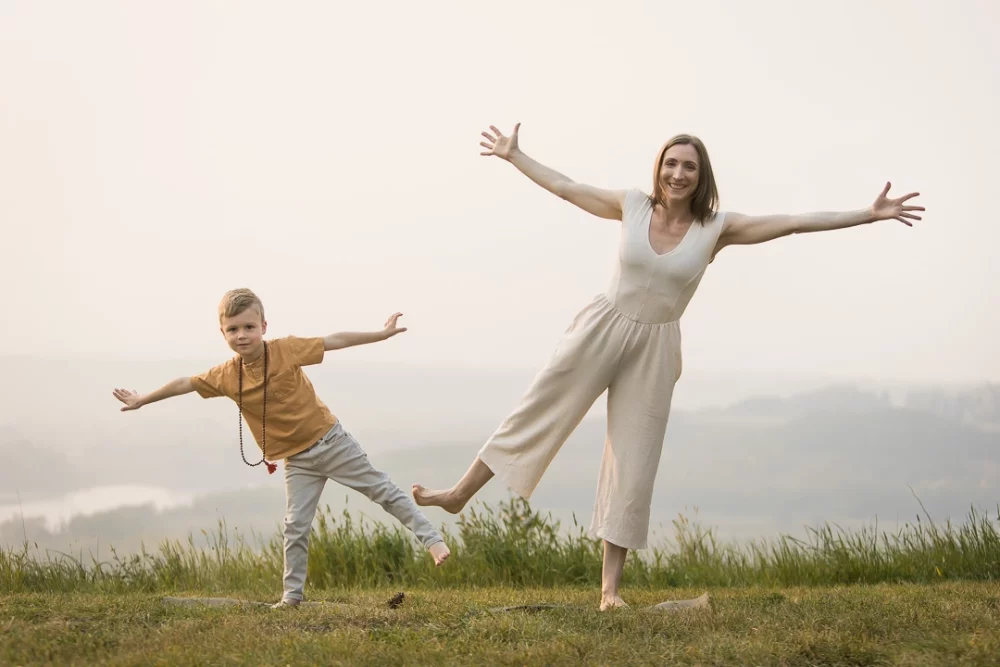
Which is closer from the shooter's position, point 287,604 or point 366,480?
point 287,604

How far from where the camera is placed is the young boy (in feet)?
20.9

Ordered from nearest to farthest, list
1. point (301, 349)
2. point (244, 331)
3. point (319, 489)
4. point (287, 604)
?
point (244, 331)
point (287, 604)
point (301, 349)
point (319, 489)

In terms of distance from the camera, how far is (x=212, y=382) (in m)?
6.48

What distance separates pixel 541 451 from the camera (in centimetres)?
635

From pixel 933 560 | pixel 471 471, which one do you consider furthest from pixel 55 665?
pixel 933 560

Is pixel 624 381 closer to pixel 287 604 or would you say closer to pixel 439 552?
pixel 439 552

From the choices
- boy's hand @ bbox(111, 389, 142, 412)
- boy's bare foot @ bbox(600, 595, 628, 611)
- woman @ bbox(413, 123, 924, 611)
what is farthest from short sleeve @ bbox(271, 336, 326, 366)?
boy's bare foot @ bbox(600, 595, 628, 611)

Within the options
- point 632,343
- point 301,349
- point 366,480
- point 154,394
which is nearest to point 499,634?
point 366,480

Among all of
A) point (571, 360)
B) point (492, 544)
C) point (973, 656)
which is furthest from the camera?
point (492, 544)

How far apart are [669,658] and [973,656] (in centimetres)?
132

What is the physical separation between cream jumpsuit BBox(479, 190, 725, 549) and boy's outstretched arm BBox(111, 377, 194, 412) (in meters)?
1.90

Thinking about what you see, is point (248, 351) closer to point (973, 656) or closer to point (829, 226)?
point (829, 226)

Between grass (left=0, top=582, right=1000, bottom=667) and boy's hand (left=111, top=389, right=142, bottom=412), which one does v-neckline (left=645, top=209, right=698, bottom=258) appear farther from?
boy's hand (left=111, top=389, right=142, bottom=412)

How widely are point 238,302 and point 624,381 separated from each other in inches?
91.5
